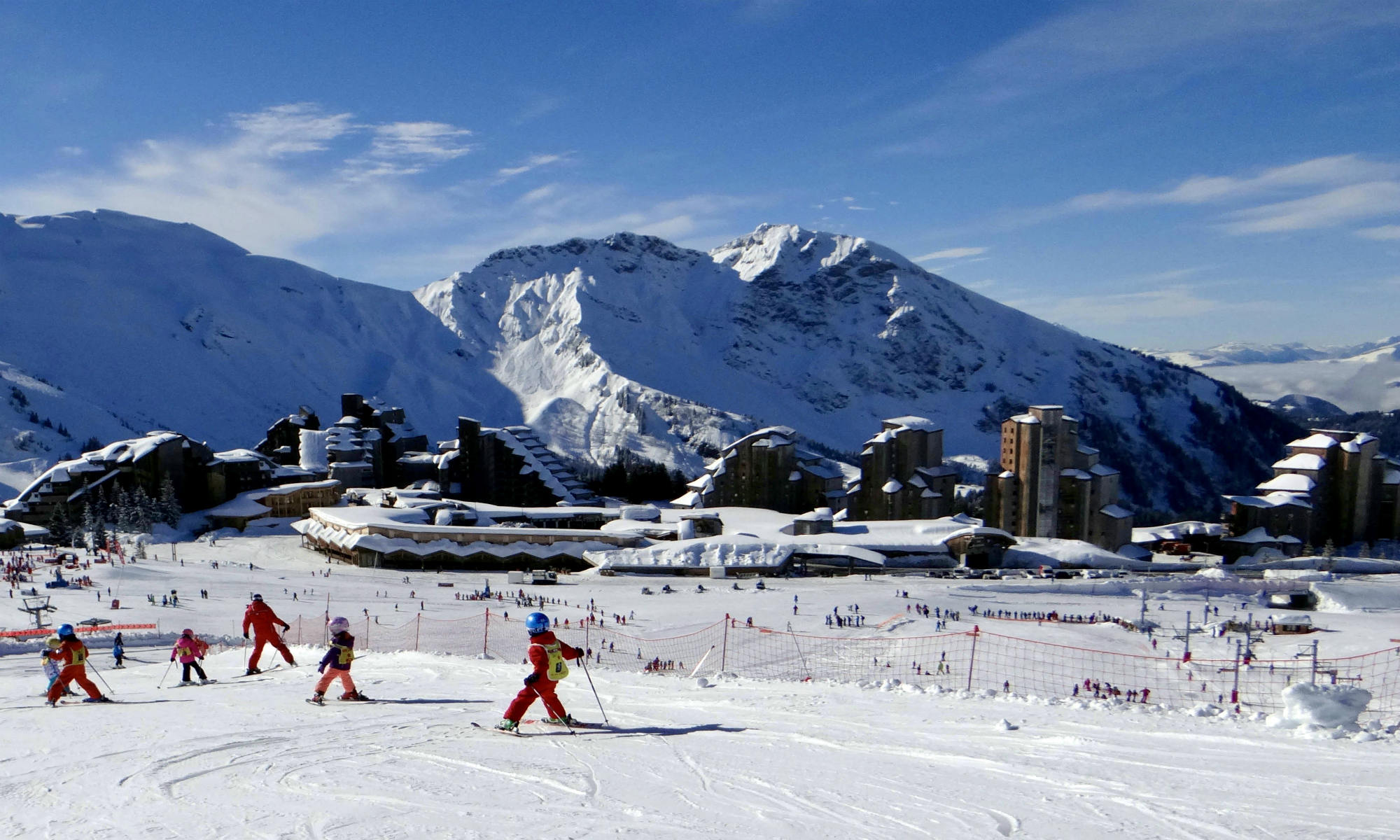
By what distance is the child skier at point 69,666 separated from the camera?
47.8 feet

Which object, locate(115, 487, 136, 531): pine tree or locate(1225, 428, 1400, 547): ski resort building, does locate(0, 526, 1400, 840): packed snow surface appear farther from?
locate(1225, 428, 1400, 547): ski resort building

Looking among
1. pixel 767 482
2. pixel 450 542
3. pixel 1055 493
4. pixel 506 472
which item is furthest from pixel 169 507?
pixel 1055 493

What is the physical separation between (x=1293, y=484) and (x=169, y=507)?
324ft

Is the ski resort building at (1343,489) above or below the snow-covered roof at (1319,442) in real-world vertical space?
below

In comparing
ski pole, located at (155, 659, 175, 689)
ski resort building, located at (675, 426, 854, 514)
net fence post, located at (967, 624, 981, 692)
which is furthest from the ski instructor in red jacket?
ski resort building, located at (675, 426, 854, 514)

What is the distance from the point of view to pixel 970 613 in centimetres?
4934

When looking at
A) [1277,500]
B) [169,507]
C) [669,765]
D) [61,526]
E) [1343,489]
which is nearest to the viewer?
[669,765]

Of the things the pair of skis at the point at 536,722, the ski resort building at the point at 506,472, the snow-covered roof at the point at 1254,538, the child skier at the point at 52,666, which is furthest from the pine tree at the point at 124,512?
the snow-covered roof at the point at 1254,538

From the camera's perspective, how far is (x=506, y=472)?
9275 cm

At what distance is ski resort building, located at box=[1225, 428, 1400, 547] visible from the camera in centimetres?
8869

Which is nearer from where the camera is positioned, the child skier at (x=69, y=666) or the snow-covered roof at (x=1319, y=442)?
the child skier at (x=69, y=666)

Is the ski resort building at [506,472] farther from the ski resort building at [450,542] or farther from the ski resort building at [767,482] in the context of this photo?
the ski resort building at [450,542]

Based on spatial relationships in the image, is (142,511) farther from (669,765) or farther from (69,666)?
(669,765)

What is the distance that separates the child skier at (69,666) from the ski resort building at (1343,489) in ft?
302
